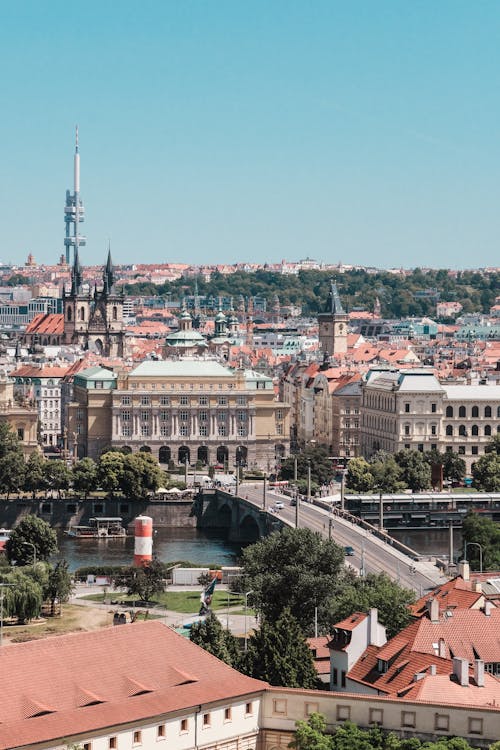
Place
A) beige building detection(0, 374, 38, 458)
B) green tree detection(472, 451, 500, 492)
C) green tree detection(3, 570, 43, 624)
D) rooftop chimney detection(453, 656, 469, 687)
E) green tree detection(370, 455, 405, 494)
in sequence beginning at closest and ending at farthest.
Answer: rooftop chimney detection(453, 656, 469, 687) → green tree detection(3, 570, 43, 624) → green tree detection(370, 455, 405, 494) → green tree detection(472, 451, 500, 492) → beige building detection(0, 374, 38, 458)

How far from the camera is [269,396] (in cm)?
11719

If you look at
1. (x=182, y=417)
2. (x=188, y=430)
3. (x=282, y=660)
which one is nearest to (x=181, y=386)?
(x=182, y=417)

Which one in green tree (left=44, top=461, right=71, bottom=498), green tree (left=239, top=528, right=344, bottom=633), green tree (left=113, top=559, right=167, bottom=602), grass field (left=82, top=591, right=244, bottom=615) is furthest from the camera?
green tree (left=44, top=461, right=71, bottom=498)

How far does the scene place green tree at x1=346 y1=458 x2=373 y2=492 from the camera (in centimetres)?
9894

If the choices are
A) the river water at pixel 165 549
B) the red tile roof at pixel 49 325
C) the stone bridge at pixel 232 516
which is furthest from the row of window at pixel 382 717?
the red tile roof at pixel 49 325

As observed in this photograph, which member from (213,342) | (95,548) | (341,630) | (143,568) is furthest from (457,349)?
(341,630)

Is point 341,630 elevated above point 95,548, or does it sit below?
above

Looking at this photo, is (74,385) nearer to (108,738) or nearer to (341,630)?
(341,630)

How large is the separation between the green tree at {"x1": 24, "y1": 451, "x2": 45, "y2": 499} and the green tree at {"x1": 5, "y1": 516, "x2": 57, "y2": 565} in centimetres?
2000

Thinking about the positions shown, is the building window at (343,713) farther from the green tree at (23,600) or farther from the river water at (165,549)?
the river water at (165,549)

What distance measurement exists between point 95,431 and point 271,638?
238 ft

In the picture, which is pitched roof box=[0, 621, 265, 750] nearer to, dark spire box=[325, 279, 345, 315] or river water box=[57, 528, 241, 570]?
river water box=[57, 528, 241, 570]

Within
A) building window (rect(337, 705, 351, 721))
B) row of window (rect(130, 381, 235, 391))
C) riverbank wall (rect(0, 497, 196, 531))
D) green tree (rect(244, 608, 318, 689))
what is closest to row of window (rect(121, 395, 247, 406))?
row of window (rect(130, 381, 235, 391))

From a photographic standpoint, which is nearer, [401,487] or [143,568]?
[143,568]
